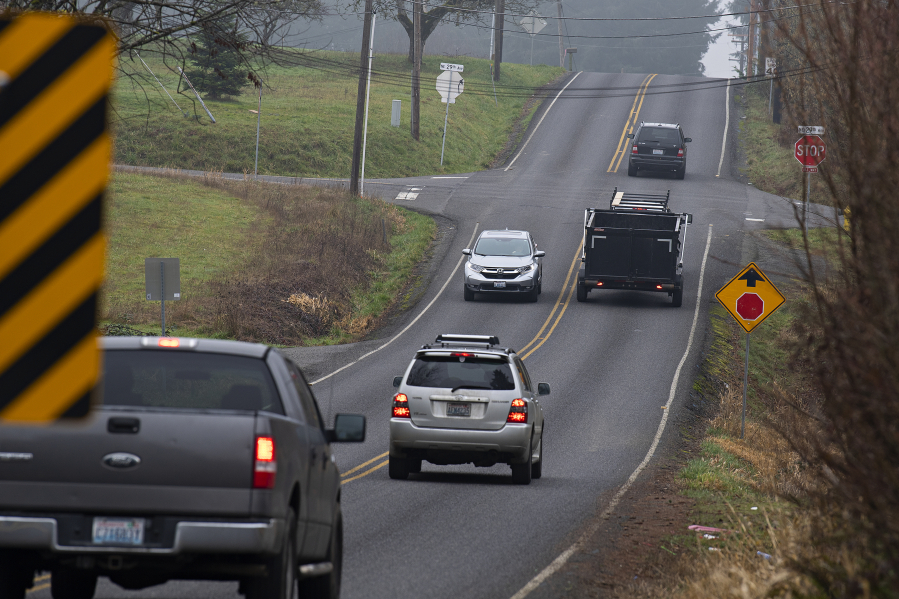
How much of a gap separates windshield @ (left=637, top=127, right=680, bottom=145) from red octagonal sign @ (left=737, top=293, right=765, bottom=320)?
31.8m

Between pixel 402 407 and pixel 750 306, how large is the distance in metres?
9.34

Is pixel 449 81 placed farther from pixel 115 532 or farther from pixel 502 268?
pixel 115 532

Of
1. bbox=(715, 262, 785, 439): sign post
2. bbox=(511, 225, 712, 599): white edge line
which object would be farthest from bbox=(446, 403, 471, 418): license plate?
bbox=(715, 262, 785, 439): sign post

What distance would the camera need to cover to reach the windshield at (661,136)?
5238cm

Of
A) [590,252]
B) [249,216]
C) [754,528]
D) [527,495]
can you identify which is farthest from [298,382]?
[249,216]

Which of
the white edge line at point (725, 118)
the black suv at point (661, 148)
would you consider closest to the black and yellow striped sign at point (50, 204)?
the black suv at point (661, 148)

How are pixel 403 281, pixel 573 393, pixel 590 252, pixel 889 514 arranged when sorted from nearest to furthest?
pixel 889 514
pixel 573 393
pixel 590 252
pixel 403 281

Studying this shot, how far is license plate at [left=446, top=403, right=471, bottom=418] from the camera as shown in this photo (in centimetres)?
1489

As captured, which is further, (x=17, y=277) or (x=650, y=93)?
(x=650, y=93)

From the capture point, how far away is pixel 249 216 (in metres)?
42.9

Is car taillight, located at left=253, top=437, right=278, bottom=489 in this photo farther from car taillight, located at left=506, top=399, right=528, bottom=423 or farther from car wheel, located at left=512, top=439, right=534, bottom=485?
car wheel, located at left=512, top=439, right=534, bottom=485

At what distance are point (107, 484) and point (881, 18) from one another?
4.89 metres

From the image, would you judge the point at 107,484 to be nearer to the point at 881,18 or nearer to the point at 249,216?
the point at 881,18

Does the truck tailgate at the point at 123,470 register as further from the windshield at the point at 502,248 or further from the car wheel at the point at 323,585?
the windshield at the point at 502,248
